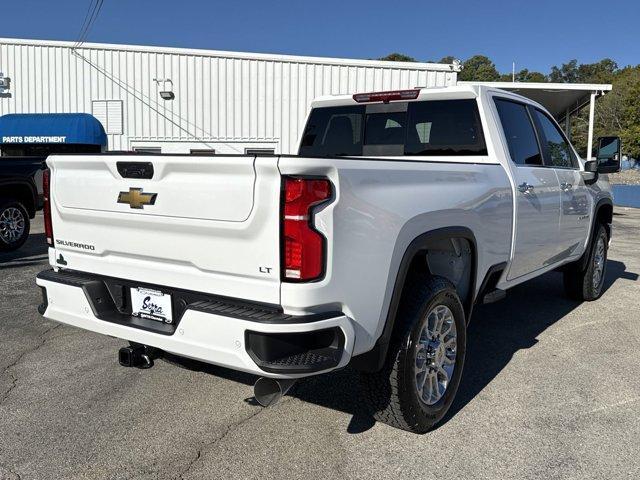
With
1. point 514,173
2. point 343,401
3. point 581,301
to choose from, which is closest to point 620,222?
point 581,301

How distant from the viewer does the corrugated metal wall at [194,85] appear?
19.3 metres

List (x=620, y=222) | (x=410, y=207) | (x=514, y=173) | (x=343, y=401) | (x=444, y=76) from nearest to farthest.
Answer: (x=410, y=207) → (x=343, y=401) → (x=514, y=173) → (x=620, y=222) → (x=444, y=76)

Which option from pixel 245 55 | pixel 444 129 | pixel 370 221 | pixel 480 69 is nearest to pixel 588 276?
pixel 444 129

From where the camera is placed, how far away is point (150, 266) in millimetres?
3008

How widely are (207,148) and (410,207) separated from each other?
58.1 feet

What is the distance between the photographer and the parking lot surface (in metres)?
2.98

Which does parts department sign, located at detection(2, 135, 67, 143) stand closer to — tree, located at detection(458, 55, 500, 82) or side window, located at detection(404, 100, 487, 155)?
side window, located at detection(404, 100, 487, 155)

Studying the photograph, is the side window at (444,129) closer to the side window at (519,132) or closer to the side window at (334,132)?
the side window at (519,132)

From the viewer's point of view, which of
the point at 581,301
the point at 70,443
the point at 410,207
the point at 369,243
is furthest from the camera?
the point at 581,301

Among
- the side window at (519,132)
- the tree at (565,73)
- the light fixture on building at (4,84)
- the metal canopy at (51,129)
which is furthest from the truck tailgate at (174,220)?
the tree at (565,73)

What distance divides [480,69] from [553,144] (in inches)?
3590

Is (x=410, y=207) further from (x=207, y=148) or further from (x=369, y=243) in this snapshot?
(x=207, y=148)

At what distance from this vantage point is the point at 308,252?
2.47 m

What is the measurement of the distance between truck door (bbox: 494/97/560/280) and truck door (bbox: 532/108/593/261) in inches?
6.4
